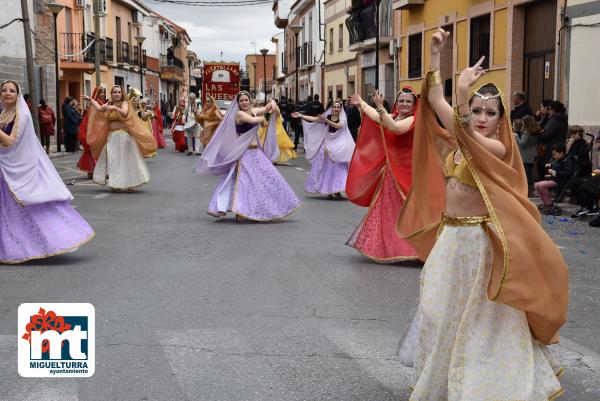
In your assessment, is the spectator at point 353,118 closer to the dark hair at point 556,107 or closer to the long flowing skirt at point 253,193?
the dark hair at point 556,107

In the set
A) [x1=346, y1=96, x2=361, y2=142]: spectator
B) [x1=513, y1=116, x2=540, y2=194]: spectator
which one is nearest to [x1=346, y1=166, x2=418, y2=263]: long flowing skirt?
[x1=513, y1=116, x2=540, y2=194]: spectator

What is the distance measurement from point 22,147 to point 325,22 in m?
38.8

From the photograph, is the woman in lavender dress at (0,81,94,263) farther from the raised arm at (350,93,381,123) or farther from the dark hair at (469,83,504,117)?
the dark hair at (469,83,504,117)

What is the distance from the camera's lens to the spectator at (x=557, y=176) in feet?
42.6

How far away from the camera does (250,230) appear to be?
1079cm

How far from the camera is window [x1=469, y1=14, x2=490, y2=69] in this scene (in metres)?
22.2

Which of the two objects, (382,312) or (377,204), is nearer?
(382,312)

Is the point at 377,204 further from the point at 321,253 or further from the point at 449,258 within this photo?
the point at 449,258

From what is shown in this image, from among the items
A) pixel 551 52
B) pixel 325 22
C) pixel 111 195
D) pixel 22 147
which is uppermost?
pixel 325 22

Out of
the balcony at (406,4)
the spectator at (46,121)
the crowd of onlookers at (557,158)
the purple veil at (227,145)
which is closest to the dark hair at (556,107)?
the crowd of onlookers at (557,158)

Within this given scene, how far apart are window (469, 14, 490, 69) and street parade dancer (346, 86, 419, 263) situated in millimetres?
13859

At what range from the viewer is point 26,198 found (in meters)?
8.23

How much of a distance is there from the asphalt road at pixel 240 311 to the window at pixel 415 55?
17.0m

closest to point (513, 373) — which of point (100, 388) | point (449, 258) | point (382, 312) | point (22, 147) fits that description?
point (449, 258)
